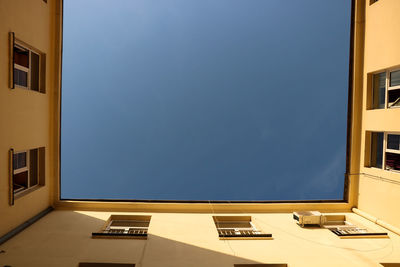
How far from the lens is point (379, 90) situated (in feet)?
32.9

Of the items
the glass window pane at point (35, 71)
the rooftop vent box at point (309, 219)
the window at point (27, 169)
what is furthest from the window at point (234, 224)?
the glass window pane at point (35, 71)

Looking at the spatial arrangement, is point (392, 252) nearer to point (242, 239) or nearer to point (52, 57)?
point (242, 239)

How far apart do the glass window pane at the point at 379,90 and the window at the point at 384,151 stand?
1.12 meters

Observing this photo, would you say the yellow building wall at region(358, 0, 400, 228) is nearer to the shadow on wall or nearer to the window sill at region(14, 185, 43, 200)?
the shadow on wall

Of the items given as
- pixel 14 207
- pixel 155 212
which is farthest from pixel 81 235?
pixel 155 212

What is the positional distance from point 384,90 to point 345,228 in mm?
5350

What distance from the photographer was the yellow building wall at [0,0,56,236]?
7352mm

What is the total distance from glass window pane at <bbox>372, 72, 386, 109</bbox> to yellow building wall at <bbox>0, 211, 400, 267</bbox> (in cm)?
449

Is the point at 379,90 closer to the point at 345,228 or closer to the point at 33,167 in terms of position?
the point at 345,228

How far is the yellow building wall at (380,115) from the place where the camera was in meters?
8.73

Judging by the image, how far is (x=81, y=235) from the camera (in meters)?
8.30

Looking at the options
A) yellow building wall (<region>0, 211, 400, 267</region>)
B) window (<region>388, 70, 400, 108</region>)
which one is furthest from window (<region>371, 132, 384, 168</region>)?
yellow building wall (<region>0, 211, 400, 267</region>)

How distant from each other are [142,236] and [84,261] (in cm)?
186

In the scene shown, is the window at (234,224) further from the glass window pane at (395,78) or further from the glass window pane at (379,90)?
the glass window pane at (395,78)
